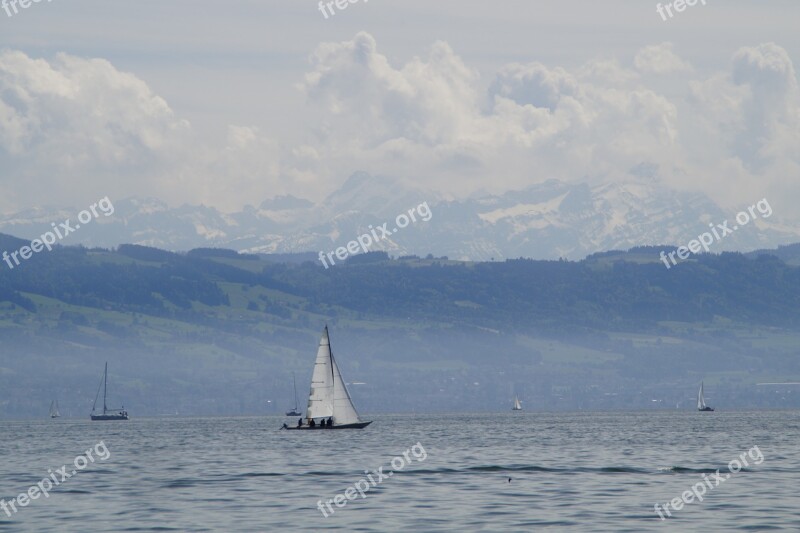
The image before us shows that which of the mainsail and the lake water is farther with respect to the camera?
the mainsail

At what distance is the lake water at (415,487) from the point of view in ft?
219

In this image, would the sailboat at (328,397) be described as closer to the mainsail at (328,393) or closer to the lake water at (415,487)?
the mainsail at (328,393)

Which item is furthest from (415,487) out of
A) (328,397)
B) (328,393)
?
(328,397)

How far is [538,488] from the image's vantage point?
276ft

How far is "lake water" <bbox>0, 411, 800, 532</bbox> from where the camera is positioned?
6662 cm

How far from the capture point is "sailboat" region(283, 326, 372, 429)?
15825cm

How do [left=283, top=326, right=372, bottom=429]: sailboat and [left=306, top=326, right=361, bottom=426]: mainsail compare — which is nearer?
[left=306, top=326, right=361, bottom=426]: mainsail

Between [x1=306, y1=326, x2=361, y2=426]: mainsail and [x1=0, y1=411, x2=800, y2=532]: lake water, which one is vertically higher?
[x1=306, y1=326, x2=361, y2=426]: mainsail

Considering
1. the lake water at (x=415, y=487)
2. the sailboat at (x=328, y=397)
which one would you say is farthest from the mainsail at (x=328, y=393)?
the lake water at (x=415, y=487)

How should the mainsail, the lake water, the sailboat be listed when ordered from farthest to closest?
the sailboat, the mainsail, the lake water


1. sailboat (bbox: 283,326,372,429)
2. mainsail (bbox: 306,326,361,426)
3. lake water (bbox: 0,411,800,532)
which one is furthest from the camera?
sailboat (bbox: 283,326,372,429)

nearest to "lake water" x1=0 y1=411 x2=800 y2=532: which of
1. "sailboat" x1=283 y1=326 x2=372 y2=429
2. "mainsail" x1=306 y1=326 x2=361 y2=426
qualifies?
"mainsail" x1=306 y1=326 x2=361 y2=426

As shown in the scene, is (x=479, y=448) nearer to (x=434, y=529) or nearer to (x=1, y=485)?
(x=1, y=485)

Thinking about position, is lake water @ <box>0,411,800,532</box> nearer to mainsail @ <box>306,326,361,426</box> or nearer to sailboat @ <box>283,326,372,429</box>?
mainsail @ <box>306,326,361,426</box>
